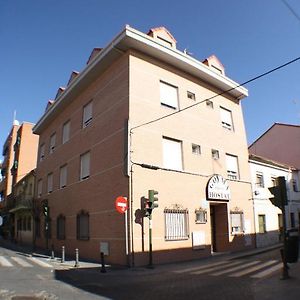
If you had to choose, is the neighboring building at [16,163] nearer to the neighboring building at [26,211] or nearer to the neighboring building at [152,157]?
the neighboring building at [26,211]

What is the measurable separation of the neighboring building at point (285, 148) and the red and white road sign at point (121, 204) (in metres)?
17.3

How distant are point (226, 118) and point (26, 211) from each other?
1990 centimetres

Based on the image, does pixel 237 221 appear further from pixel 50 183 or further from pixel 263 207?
pixel 50 183

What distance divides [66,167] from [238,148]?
34.8ft

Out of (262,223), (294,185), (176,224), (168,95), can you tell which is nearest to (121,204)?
(176,224)

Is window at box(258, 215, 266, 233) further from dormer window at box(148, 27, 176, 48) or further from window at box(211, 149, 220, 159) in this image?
dormer window at box(148, 27, 176, 48)

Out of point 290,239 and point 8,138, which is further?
point 8,138

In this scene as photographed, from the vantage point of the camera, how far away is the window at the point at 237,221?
745 inches

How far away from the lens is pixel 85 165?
19.0m

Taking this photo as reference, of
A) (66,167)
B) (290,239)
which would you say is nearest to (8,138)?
(66,167)

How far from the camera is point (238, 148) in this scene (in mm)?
20953

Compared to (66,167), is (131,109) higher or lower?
higher

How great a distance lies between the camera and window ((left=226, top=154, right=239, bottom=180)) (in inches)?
782

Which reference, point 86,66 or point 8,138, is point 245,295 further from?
point 8,138
